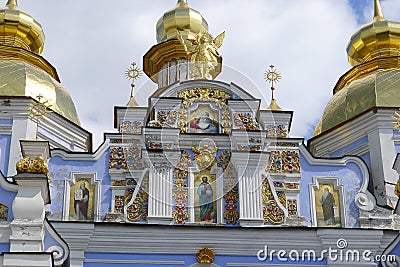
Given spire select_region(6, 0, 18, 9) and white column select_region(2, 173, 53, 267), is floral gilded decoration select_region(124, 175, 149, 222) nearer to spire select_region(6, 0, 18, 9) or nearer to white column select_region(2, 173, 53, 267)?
white column select_region(2, 173, 53, 267)

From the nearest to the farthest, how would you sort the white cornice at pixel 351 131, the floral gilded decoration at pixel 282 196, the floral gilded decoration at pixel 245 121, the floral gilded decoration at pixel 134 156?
the floral gilded decoration at pixel 282 196, the floral gilded decoration at pixel 134 156, the floral gilded decoration at pixel 245 121, the white cornice at pixel 351 131

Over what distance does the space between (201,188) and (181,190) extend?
343 mm

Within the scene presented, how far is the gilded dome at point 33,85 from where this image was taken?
17.9m

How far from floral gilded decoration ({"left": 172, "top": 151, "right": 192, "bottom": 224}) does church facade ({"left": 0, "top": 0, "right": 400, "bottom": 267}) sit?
0.02 m

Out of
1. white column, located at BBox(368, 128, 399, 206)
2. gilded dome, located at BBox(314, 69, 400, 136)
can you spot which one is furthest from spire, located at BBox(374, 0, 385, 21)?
white column, located at BBox(368, 128, 399, 206)

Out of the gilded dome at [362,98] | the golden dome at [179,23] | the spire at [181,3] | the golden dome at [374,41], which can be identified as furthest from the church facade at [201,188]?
the spire at [181,3]

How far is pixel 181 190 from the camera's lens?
1486 cm

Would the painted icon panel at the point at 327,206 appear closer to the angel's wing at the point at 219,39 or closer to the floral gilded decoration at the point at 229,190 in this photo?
the floral gilded decoration at the point at 229,190

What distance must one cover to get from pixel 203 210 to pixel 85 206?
73.4 inches

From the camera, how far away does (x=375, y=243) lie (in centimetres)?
1445

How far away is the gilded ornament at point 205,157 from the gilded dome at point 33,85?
4003mm

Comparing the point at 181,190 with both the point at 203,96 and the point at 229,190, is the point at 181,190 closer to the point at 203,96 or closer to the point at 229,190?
the point at 229,190

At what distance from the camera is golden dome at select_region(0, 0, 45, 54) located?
2090 centimetres

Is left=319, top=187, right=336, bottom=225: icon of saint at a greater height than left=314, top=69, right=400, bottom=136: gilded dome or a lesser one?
lesser
